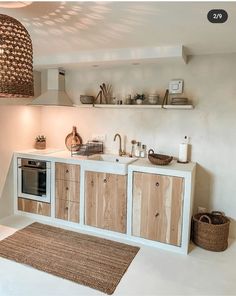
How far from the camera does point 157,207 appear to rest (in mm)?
2877

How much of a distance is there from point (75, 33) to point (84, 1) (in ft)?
2.44

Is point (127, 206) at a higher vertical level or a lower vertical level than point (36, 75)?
lower

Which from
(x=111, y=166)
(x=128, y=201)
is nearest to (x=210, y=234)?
(x=128, y=201)

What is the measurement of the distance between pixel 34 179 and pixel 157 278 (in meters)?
2.14

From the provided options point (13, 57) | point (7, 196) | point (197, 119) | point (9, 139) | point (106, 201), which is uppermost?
point (13, 57)

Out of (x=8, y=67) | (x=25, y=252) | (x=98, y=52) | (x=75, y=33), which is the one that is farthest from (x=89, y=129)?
(x=8, y=67)

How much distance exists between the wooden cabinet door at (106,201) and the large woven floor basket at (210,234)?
0.86 metres

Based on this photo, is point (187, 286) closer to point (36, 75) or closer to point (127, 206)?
point (127, 206)

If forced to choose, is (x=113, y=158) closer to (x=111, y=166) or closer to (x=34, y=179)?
(x=111, y=166)

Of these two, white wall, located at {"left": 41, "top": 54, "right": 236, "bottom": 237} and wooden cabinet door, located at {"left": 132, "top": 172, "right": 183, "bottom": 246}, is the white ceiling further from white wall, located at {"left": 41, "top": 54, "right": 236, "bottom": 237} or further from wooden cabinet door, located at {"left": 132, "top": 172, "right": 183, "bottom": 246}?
wooden cabinet door, located at {"left": 132, "top": 172, "right": 183, "bottom": 246}

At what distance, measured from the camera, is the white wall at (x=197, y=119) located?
3088 millimetres

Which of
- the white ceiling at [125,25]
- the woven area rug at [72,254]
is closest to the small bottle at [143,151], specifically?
the woven area rug at [72,254]

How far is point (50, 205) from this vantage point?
3.51 metres

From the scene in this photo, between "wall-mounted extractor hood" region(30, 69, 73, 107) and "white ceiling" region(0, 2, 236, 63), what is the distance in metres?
0.72
